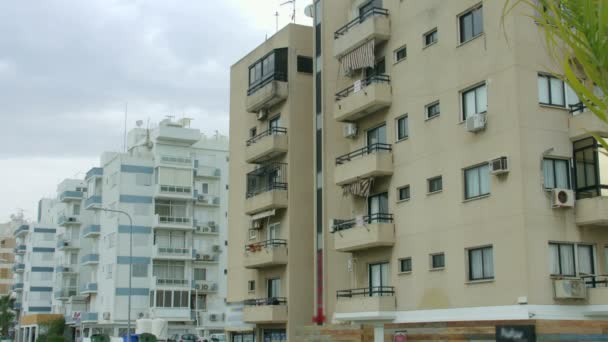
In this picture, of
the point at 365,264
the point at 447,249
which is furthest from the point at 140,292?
the point at 447,249

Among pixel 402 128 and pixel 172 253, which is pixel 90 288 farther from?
pixel 402 128

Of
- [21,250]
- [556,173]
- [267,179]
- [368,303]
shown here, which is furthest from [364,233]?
[21,250]

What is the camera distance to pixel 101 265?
83125 millimetres

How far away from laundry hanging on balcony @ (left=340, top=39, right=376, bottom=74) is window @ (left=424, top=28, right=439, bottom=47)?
3278 millimetres

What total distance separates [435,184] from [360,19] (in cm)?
962

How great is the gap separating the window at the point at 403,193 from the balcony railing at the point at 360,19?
7.89 metres

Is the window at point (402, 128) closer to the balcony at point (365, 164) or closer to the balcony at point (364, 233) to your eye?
the balcony at point (365, 164)

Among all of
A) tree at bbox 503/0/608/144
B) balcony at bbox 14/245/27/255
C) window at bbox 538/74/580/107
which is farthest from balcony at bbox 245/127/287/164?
balcony at bbox 14/245/27/255

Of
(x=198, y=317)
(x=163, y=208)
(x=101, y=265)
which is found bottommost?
(x=198, y=317)

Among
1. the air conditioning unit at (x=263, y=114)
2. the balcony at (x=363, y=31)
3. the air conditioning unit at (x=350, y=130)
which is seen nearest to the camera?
the balcony at (x=363, y=31)

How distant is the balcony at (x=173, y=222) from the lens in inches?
3156

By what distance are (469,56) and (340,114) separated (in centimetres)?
843

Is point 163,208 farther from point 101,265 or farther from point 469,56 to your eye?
point 469,56

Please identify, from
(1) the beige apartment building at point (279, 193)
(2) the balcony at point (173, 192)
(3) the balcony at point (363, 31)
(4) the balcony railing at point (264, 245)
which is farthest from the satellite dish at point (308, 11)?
(2) the balcony at point (173, 192)
